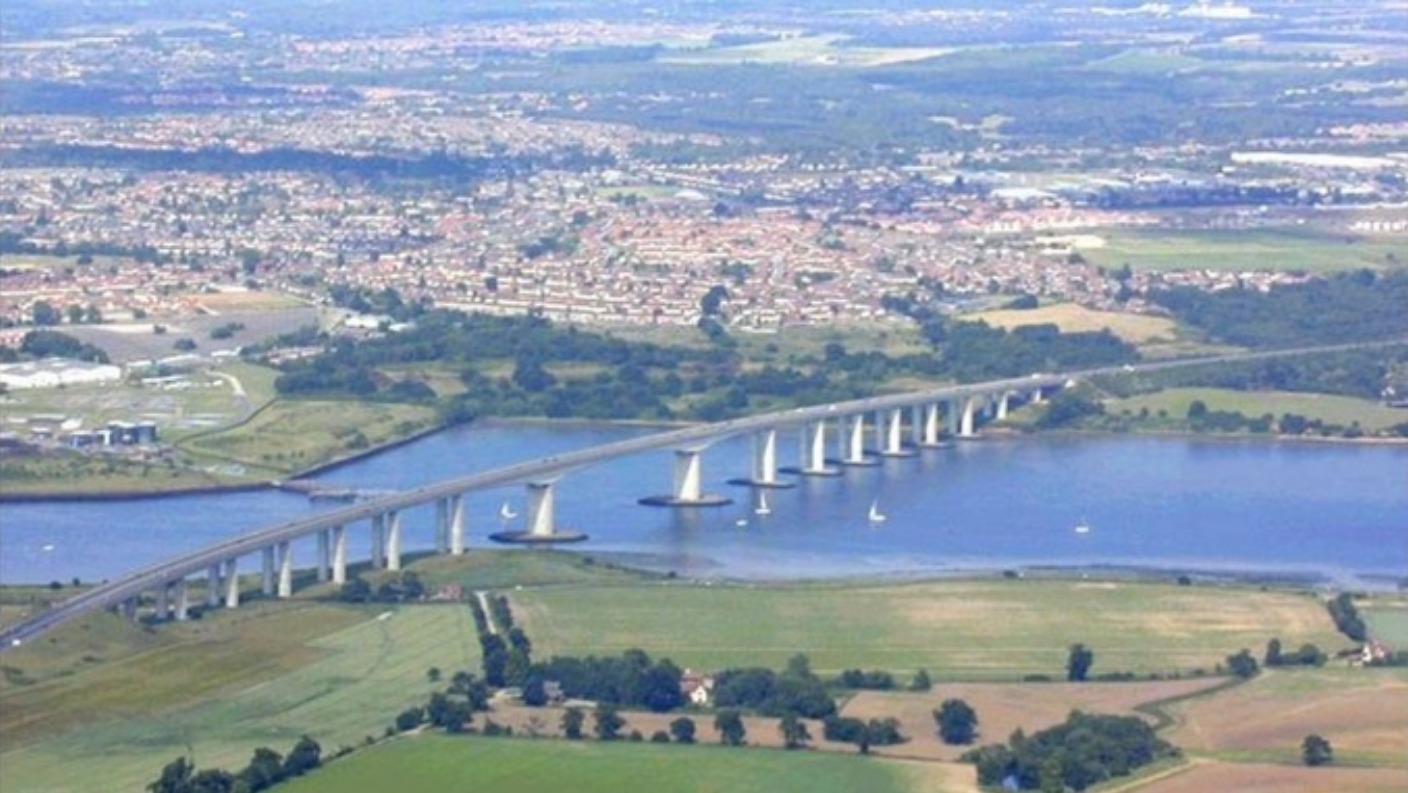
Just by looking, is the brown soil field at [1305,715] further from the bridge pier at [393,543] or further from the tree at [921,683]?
the bridge pier at [393,543]

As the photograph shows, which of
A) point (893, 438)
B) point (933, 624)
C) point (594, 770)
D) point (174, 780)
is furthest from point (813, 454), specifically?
point (174, 780)

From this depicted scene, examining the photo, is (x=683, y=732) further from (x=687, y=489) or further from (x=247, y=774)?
(x=687, y=489)

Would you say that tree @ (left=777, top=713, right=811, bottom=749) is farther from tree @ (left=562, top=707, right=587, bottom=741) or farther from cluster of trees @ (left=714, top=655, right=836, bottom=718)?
tree @ (left=562, top=707, right=587, bottom=741)

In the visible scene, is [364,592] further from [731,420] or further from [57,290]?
[57,290]

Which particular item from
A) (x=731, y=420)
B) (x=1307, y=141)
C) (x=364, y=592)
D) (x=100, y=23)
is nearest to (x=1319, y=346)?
(x=731, y=420)

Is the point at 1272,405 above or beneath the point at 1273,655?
beneath

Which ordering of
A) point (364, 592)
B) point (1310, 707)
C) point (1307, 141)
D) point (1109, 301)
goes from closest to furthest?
point (1310, 707), point (364, 592), point (1109, 301), point (1307, 141)
